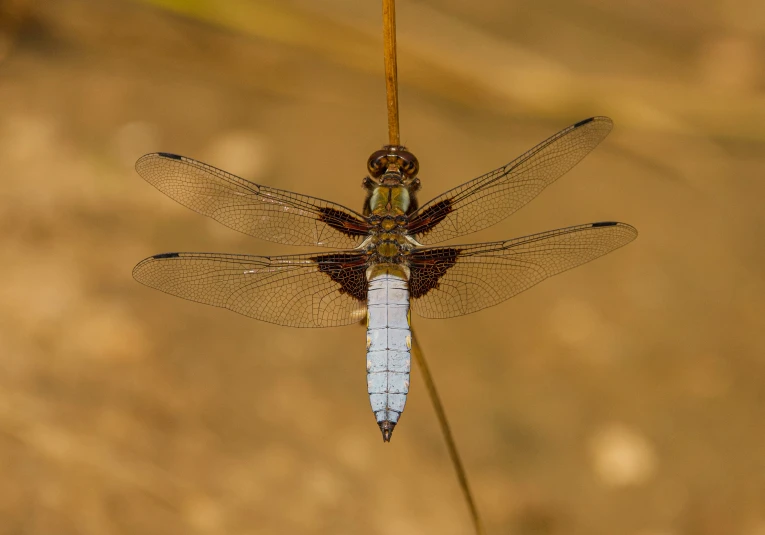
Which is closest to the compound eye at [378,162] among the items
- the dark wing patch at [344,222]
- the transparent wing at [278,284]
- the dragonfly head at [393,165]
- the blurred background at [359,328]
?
the dragonfly head at [393,165]

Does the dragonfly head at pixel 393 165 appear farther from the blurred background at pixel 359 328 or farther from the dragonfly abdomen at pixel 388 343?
the blurred background at pixel 359 328

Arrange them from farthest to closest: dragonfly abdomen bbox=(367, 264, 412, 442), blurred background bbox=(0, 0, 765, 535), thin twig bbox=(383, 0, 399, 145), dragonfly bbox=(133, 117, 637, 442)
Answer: blurred background bbox=(0, 0, 765, 535), dragonfly bbox=(133, 117, 637, 442), dragonfly abdomen bbox=(367, 264, 412, 442), thin twig bbox=(383, 0, 399, 145)

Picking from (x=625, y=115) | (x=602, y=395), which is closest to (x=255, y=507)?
(x=602, y=395)

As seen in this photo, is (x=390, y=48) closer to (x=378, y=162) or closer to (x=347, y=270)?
(x=378, y=162)

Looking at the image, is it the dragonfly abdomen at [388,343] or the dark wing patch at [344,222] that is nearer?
the dragonfly abdomen at [388,343]

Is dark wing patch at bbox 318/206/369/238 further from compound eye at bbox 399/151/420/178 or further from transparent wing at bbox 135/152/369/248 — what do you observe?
compound eye at bbox 399/151/420/178

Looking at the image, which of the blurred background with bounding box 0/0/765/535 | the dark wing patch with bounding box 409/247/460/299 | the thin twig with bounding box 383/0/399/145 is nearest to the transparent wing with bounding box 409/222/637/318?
the dark wing patch with bounding box 409/247/460/299

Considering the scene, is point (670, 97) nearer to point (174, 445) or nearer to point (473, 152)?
point (473, 152)
